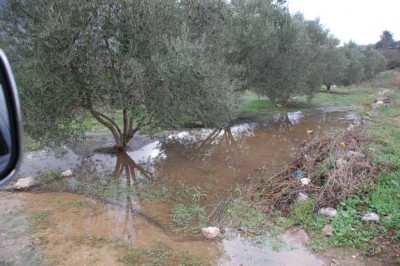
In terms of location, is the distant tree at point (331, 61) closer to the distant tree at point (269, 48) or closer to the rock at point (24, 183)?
the distant tree at point (269, 48)

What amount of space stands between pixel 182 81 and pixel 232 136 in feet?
18.9

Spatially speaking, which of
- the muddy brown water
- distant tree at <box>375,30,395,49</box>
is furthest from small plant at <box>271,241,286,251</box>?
distant tree at <box>375,30,395,49</box>

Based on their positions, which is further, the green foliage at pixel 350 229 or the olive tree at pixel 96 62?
the olive tree at pixel 96 62

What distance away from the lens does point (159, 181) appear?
28.2 ft

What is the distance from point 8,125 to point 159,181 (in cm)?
670

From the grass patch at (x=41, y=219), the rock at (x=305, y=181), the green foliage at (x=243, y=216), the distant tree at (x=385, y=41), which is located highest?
the distant tree at (x=385, y=41)

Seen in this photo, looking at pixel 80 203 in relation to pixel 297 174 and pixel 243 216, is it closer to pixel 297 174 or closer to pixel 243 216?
pixel 243 216

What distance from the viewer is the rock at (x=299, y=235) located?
5475 millimetres

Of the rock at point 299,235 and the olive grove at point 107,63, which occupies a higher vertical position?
the olive grove at point 107,63

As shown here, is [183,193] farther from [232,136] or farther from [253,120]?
[253,120]

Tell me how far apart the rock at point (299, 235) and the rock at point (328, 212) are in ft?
2.02

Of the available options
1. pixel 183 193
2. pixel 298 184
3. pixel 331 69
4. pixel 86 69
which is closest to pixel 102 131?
pixel 86 69

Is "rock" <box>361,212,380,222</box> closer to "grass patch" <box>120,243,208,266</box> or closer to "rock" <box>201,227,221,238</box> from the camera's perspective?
"rock" <box>201,227,221,238</box>

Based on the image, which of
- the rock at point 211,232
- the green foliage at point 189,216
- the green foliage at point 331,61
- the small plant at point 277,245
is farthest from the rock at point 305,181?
the green foliage at point 331,61
